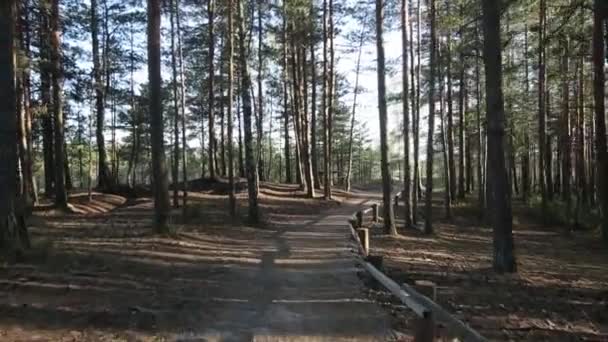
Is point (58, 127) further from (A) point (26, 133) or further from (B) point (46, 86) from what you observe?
(B) point (46, 86)

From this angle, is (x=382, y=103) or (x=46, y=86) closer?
(x=382, y=103)

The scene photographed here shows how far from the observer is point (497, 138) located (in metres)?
10.9

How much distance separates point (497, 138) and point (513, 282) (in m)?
2.98

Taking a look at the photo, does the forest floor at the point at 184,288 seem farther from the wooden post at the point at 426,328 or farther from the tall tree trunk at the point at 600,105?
the tall tree trunk at the point at 600,105

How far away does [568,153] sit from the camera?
26250 millimetres

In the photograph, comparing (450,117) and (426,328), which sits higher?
(450,117)

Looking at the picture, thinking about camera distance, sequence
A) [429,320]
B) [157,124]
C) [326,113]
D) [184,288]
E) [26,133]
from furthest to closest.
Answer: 1. [326,113]
2. [26,133]
3. [157,124]
4. [184,288]
5. [429,320]

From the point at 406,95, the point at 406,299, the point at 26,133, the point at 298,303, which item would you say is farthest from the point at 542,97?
the point at 26,133

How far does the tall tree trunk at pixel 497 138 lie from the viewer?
1089cm

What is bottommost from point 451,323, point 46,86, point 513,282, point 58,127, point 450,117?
point 513,282

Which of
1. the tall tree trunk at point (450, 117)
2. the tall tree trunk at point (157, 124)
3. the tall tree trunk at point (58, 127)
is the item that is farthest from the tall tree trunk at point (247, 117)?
the tall tree trunk at point (450, 117)

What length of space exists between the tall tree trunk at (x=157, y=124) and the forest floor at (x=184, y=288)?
70 centimetres

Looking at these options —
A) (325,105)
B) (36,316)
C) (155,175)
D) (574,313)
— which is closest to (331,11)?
(325,105)

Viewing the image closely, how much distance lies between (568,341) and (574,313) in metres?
1.86
